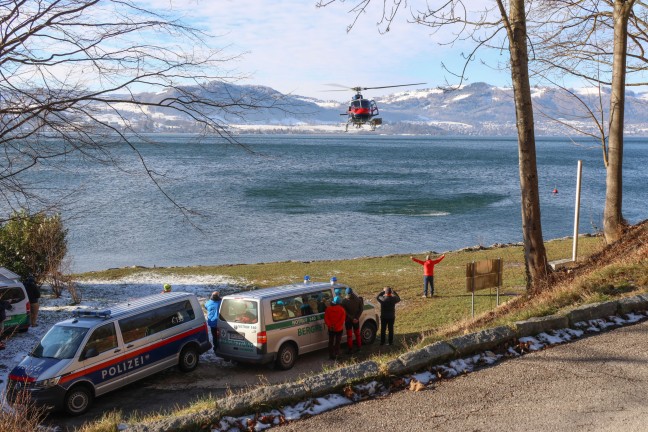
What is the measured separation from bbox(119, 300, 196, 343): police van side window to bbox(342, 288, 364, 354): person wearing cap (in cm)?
327

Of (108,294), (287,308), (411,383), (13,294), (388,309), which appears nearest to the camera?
(411,383)

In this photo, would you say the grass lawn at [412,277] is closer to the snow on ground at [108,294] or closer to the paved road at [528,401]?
the snow on ground at [108,294]

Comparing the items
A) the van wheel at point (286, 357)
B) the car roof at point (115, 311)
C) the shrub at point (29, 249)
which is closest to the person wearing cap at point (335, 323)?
the van wheel at point (286, 357)

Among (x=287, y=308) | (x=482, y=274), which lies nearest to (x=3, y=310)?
(x=287, y=308)

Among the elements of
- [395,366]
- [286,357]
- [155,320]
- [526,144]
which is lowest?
[286,357]

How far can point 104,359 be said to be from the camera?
11.0 metres

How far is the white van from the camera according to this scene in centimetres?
1491

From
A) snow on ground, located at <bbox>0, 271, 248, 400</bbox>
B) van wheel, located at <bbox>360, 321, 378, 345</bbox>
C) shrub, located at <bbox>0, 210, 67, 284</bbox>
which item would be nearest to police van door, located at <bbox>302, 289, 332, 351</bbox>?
van wheel, located at <bbox>360, 321, 378, 345</bbox>

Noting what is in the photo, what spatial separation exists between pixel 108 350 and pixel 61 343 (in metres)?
0.83

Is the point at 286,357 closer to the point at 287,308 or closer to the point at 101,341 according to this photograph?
the point at 287,308

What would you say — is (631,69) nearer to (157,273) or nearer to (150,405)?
(150,405)

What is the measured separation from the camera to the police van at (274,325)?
1202cm

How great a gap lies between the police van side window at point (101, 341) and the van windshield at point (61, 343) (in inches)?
6.5

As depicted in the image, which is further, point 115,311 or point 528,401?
point 115,311
